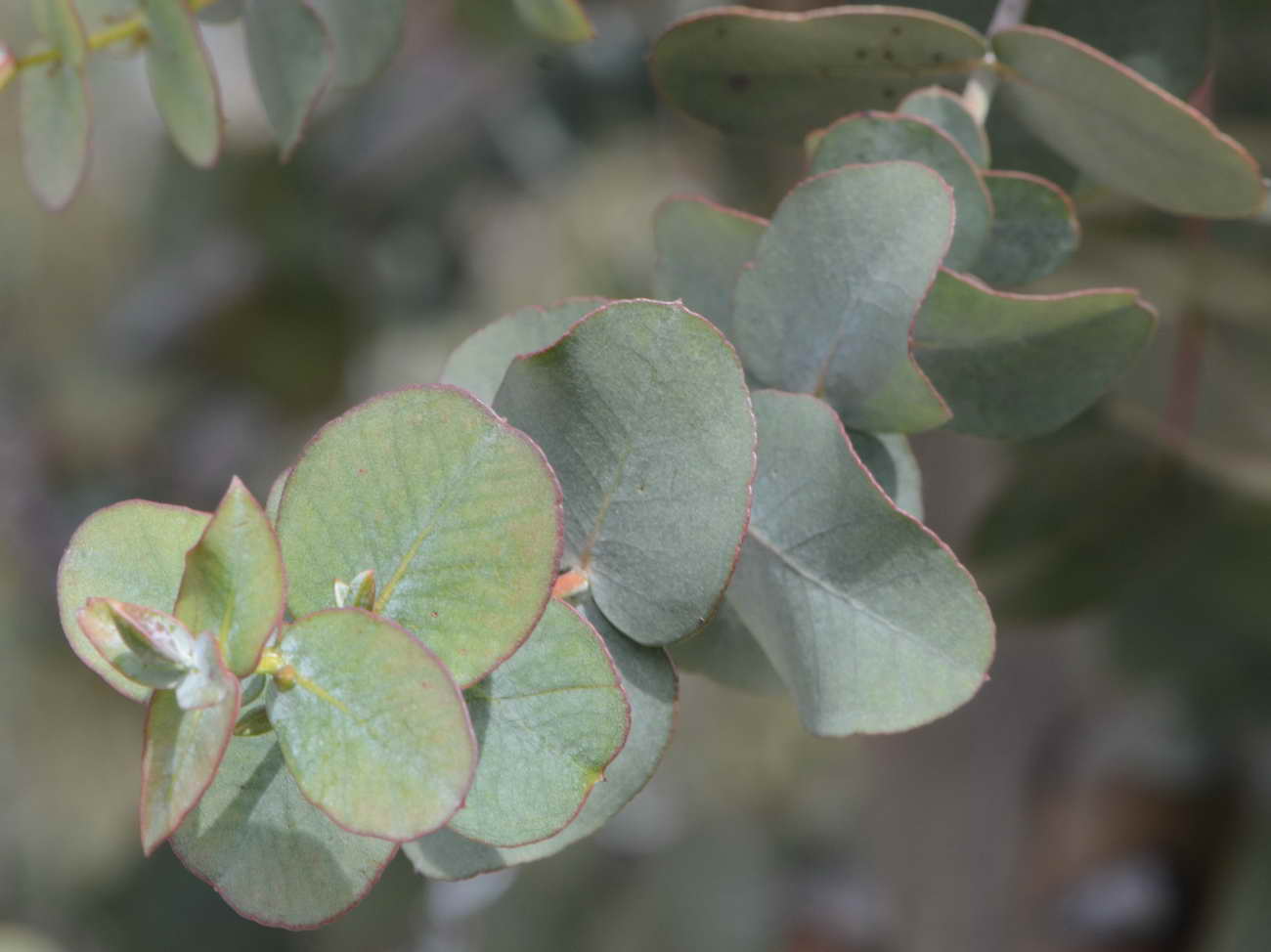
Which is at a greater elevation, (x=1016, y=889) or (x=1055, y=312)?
(x=1055, y=312)

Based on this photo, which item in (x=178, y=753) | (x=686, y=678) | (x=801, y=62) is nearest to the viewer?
(x=178, y=753)

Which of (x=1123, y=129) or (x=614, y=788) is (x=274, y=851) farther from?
(x=1123, y=129)

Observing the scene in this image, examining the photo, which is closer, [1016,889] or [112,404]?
[1016,889]

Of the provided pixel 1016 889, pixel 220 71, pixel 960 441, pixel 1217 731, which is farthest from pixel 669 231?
pixel 220 71

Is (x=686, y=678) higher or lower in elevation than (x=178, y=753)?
lower

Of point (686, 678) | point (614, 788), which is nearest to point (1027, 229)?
point (614, 788)

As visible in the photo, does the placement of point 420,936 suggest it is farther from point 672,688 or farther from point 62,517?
point 672,688

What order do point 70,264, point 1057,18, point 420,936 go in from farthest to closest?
point 70,264
point 420,936
point 1057,18

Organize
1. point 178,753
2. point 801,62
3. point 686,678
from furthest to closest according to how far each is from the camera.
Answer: point 686,678 < point 801,62 < point 178,753
